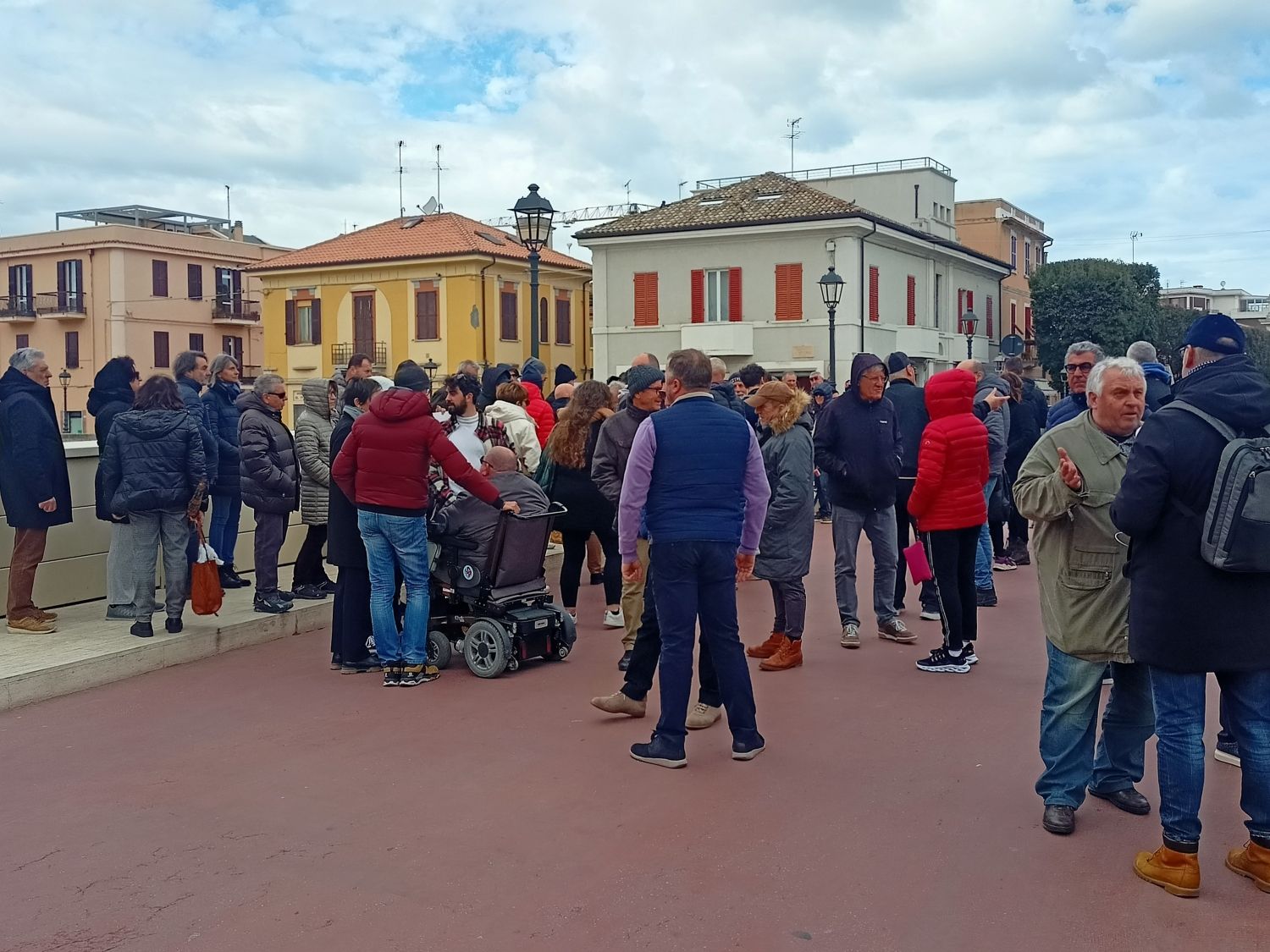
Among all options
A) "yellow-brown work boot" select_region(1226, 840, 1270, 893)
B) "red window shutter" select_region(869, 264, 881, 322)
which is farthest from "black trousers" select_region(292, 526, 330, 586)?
"red window shutter" select_region(869, 264, 881, 322)

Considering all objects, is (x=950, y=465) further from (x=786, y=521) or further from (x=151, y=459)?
(x=151, y=459)

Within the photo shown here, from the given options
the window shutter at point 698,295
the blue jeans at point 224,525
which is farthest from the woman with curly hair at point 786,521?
the window shutter at point 698,295

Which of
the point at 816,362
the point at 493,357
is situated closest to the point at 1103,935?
the point at 816,362

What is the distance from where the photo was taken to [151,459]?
783cm

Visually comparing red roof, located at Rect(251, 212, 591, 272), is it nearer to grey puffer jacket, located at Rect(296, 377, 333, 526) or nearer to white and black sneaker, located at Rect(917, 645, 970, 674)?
grey puffer jacket, located at Rect(296, 377, 333, 526)

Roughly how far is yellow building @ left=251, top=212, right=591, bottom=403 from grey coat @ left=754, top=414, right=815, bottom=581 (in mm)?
38260

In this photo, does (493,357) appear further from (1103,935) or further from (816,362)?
(1103,935)

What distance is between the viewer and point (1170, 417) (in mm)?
4020

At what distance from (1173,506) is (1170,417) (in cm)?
31

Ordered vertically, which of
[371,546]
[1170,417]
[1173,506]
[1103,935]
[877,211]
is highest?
[877,211]

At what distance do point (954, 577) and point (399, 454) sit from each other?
344 centimetres

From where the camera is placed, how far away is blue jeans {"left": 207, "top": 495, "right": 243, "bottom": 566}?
31.2 ft

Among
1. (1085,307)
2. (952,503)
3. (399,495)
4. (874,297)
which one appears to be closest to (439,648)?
(399,495)

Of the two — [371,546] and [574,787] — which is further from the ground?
[371,546]
